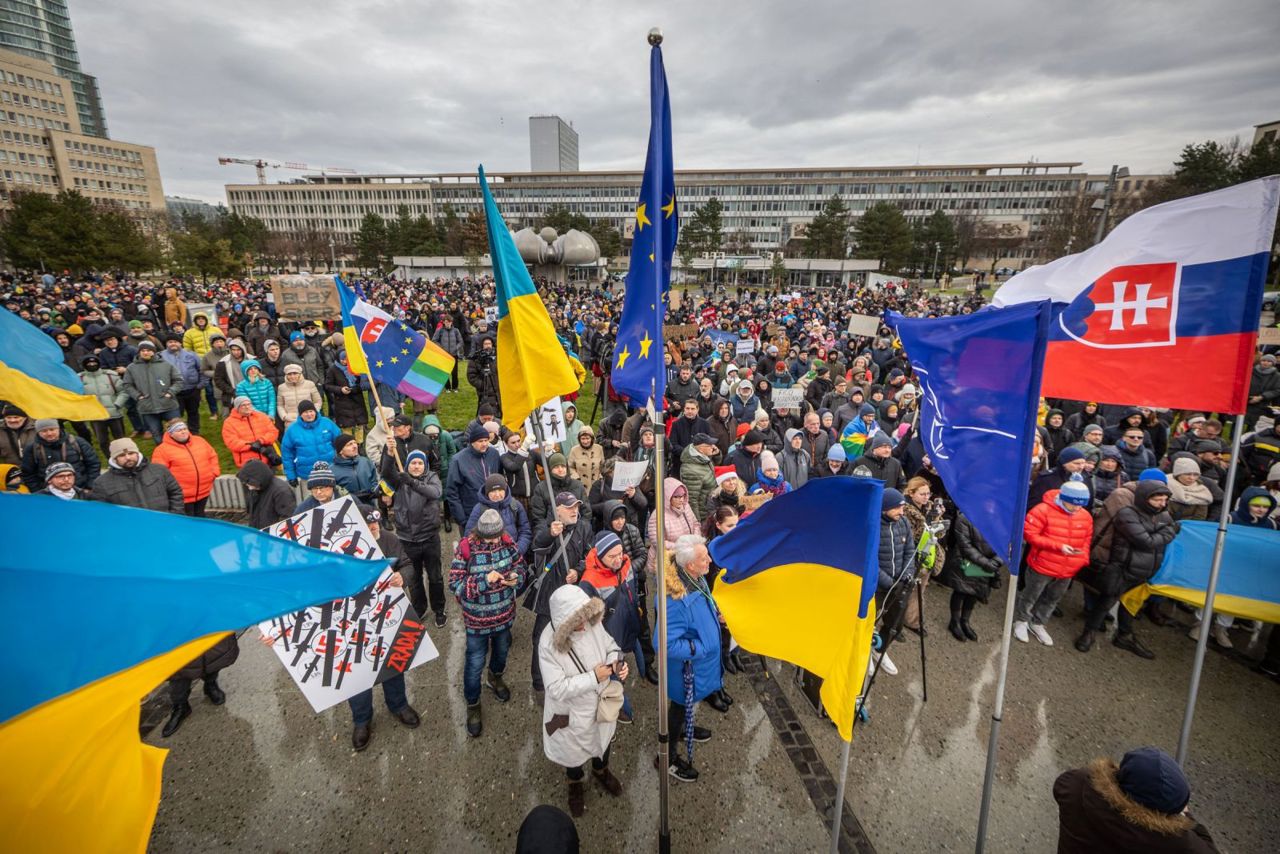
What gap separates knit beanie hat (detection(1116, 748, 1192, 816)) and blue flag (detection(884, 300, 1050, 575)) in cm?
91

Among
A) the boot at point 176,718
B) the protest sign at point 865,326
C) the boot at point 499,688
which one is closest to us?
the boot at point 176,718

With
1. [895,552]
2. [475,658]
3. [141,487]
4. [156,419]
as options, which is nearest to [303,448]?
[141,487]

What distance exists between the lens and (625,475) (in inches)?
232

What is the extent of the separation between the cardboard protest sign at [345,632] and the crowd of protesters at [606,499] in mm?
264

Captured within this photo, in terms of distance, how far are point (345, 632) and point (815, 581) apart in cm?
346

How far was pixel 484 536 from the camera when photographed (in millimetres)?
4277

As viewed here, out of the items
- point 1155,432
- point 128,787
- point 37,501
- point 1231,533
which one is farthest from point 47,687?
point 1155,432

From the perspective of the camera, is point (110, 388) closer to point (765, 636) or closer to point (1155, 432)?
point (765, 636)

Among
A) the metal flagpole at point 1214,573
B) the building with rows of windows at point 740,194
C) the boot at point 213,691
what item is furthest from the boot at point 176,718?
the building with rows of windows at point 740,194

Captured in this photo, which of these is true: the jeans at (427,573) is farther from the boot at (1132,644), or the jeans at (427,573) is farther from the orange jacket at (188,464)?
the boot at (1132,644)

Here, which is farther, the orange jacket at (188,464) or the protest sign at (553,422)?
the protest sign at (553,422)

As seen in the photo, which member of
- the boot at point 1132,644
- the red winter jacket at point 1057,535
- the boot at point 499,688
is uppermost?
the red winter jacket at point 1057,535

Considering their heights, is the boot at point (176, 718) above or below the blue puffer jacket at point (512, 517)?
below

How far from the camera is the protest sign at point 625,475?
231 inches
